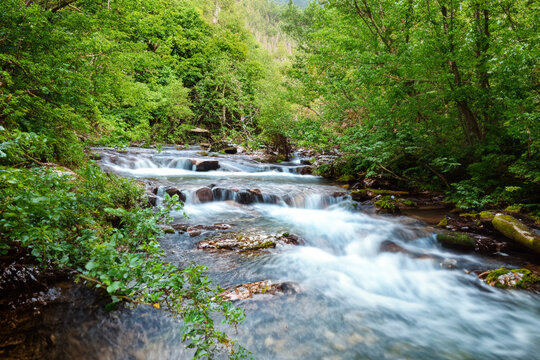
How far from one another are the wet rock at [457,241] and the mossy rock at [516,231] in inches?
27.2

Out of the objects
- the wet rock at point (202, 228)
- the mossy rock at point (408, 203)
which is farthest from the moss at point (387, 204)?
the wet rock at point (202, 228)

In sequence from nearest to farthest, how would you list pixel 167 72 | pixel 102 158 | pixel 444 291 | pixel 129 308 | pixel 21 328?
1. pixel 21 328
2. pixel 129 308
3. pixel 444 291
4. pixel 102 158
5. pixel 167 72

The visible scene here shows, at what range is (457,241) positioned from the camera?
17.1ft

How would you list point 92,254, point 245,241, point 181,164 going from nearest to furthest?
point 92,254 < point 245,241 < point 181,164

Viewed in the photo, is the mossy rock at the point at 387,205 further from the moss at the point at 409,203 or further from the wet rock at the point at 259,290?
the wet rock at the point at 259,290

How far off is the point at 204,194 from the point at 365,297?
5873 mm

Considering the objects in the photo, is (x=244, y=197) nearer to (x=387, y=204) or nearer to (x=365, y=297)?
(x=387, y=204)

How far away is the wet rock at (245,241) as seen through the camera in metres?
4.89

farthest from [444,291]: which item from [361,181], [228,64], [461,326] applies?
[228,64]

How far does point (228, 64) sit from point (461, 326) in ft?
77.8

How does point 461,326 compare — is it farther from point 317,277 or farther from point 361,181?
point 361,181

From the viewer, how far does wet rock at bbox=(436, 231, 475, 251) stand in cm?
512

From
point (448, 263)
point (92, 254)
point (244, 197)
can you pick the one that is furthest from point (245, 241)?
point (448, 263)

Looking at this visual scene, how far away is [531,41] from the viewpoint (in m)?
5.16
